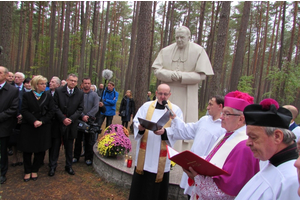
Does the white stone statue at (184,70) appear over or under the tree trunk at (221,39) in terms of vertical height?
under

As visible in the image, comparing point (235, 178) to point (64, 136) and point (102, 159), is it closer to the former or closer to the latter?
point (102, 159)

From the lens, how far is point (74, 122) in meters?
4.29

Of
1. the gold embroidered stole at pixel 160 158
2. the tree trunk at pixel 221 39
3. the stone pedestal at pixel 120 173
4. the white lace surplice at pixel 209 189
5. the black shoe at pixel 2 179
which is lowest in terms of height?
the black shoe at pixel 2 179

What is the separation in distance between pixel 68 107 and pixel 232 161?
3.57m

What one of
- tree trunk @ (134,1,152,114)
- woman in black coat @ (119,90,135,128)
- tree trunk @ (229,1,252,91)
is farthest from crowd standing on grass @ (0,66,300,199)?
tree trunk @ (229,1,252,91)

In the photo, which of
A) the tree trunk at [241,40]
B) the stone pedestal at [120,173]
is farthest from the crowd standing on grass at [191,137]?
the tree trunk at [241,40]

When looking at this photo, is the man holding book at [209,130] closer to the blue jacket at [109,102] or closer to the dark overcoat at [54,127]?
the dark overcoat at [54,127]

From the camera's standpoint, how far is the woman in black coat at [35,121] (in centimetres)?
375

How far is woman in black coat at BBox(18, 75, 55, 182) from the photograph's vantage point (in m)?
3.75

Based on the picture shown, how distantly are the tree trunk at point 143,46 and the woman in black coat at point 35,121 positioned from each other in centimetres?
456

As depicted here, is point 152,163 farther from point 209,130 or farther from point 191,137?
point 209,130

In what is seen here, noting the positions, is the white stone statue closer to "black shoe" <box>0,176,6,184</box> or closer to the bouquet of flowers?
the bouquet of flowers

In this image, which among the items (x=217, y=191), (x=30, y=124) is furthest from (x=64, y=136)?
(x=217, y=191)

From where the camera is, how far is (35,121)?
3723 mm
